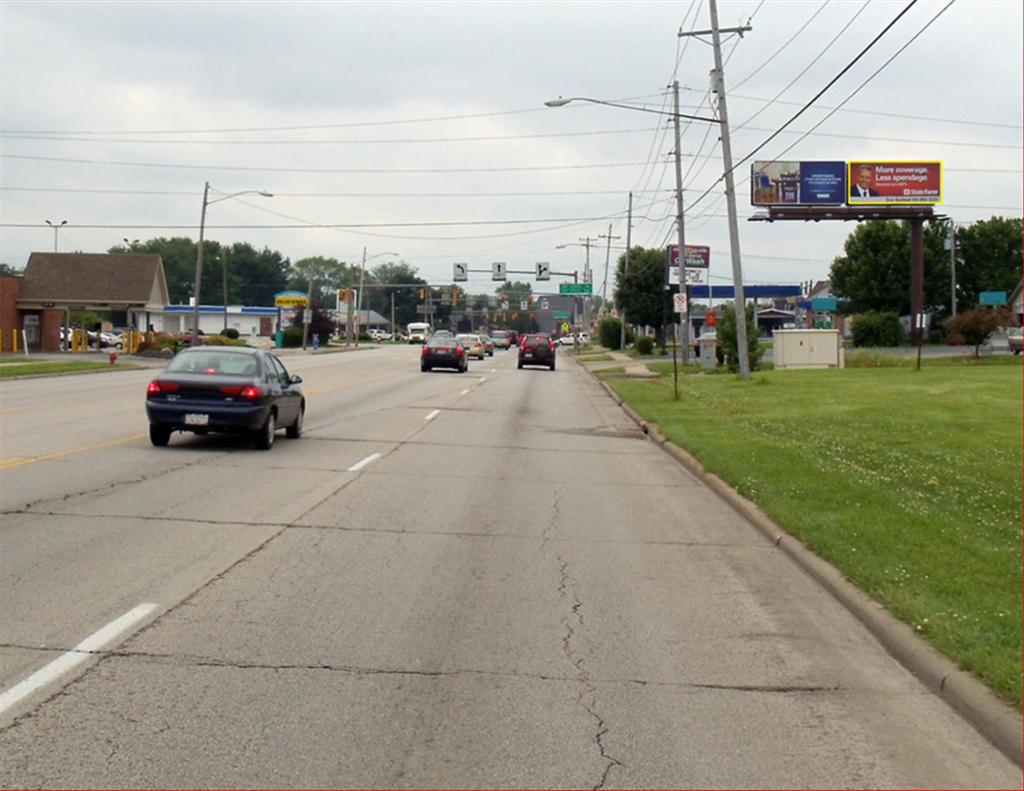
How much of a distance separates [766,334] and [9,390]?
326 ft

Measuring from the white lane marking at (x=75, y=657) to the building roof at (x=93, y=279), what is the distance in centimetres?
6670

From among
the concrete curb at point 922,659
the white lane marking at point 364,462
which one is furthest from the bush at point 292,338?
the concrete curb at point 922,659

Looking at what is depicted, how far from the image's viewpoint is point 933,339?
87.4 m

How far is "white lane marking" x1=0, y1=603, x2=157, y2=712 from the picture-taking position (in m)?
6.20

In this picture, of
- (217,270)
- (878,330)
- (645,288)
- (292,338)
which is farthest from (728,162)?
(217,270)

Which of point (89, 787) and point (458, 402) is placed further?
point (458, 402)

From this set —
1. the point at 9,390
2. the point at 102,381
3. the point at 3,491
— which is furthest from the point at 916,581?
the point at 102,381

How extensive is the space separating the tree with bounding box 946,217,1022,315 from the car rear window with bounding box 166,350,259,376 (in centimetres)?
8542

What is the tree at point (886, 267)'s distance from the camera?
8981 centimetres

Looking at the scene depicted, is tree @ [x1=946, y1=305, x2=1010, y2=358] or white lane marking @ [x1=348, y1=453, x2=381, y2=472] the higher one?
tree @ [x1=946, y1=305, x2=1010, y2=358]

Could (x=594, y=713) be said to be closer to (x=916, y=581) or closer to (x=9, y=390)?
(x=916, y=581)

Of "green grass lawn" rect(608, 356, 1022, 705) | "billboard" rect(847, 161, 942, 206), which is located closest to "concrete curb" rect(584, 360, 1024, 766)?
"green grass lawn" rect(608, 356, 1022, 705)

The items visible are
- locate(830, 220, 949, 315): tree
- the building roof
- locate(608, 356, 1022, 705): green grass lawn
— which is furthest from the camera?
locate(830, 220, 949, 315): tree

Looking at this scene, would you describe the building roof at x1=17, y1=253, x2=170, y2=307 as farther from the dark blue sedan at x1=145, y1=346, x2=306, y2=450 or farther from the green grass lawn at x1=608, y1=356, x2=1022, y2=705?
the dark blue sedan at x1=145, y1=346, x2=306, y2=450
